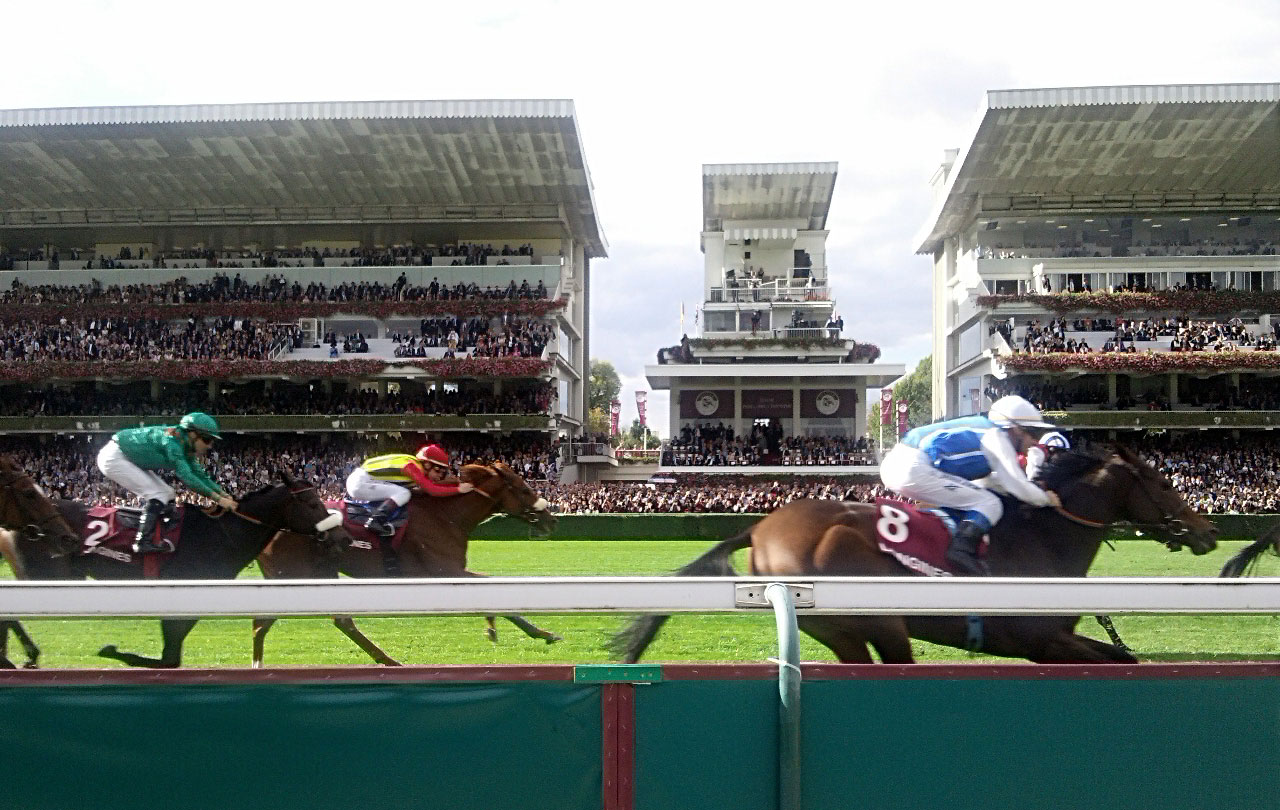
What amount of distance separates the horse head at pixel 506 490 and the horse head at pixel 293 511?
115 cm

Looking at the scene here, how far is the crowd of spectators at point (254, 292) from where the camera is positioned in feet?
107

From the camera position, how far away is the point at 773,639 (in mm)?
2312

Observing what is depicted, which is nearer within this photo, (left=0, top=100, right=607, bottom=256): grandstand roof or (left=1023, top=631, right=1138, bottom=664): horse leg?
(left=1023, top=631, right=1138, bottom=664): horse leg

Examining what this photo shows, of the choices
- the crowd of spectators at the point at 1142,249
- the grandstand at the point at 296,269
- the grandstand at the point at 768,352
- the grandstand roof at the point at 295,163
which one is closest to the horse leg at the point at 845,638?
the grandstand at the point at 296,269

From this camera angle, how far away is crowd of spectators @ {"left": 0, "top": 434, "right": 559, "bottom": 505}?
28.0m

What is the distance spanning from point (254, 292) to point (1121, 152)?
94.9 feet

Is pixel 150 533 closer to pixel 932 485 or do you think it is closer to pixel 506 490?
pixel 506 490

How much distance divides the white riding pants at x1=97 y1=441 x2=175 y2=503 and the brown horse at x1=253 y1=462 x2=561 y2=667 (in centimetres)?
69

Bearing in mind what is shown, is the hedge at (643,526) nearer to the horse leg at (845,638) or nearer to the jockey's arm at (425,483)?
the jockey's arm at (425,483)

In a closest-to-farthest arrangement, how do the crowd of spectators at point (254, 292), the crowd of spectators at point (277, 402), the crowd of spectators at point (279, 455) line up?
the crowd of spectators at point (279, 455) → the crowd of spectators at point (277, 402) → the crowd of spectators at point (254, 292)

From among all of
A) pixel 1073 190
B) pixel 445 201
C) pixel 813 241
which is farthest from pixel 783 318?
pixel 445 201

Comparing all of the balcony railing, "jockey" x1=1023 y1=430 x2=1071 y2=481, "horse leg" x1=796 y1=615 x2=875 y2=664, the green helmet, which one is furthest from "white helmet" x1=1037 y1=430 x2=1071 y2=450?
the balcony railing

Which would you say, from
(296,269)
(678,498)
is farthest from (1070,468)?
(296,269)

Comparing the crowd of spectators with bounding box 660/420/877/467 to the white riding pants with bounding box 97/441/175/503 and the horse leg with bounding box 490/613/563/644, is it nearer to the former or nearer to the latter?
the white riding pants with bounding box 97/441/175/503
